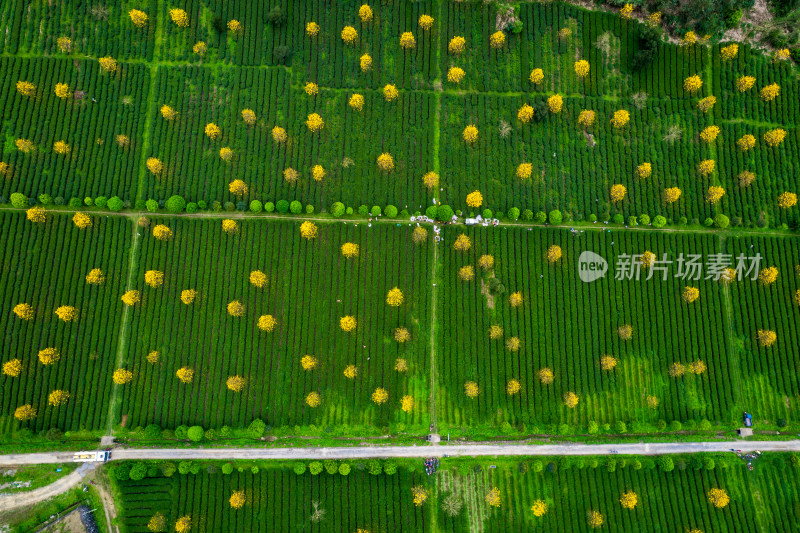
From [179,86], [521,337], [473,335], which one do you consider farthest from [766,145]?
[179,86]

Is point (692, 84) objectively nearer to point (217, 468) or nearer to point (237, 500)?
point (237, 500)

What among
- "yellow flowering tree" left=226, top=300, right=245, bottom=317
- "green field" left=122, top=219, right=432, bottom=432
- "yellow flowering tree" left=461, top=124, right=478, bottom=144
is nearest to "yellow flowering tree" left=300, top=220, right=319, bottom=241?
"green field" left=122, top=219, right=432, bottom=432

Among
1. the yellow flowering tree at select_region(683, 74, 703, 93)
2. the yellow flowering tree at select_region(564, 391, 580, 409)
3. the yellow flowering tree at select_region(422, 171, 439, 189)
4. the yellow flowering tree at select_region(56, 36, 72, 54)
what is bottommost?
the yellow flowering tree at select_region(564, 391, 580, 409)

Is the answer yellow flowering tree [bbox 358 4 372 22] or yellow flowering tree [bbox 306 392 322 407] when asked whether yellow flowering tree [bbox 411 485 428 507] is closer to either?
yellow flowering tree [bbox 306 392 322 407]

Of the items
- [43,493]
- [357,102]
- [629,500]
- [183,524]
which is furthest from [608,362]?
[43,493]

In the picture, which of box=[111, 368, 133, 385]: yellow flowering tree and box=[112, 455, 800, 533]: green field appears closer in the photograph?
box=[111, 368, 133, 385]: yellow flowering tree

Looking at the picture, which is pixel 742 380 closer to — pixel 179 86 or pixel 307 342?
pixel 307 342

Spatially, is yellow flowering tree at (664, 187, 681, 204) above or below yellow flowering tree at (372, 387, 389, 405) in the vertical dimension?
above
